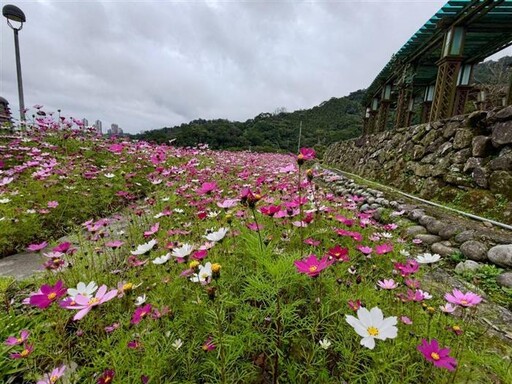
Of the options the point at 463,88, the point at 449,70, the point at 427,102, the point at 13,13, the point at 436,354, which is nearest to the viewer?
the point at 436,354

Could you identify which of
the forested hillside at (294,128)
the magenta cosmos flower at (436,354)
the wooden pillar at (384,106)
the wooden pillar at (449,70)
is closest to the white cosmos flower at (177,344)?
the magenta cosmos flower at (436,354)

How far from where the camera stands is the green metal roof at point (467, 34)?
5624mm

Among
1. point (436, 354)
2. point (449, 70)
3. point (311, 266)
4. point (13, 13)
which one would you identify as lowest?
point (436, 354)

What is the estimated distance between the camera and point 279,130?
30688 mm

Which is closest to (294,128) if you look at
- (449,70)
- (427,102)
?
(427,102)

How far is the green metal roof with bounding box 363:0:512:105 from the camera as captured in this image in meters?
5.62

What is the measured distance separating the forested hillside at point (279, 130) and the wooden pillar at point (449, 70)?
Answer: 9.37 meters

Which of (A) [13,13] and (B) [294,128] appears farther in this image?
(B) [294,128]

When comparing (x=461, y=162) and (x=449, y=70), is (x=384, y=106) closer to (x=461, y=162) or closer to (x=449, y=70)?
(x=449, y=70)

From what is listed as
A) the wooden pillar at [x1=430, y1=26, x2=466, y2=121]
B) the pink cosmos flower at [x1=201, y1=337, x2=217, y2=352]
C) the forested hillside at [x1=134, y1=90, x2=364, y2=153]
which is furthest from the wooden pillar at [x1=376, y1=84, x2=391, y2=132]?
the pink cosmos flower at [x1=201, y1=337, x2=217, y2=352]

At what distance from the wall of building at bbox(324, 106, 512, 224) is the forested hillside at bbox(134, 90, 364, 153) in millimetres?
8679

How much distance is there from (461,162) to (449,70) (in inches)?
144

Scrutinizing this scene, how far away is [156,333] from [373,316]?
32.1 inches

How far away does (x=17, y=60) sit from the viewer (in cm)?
546
